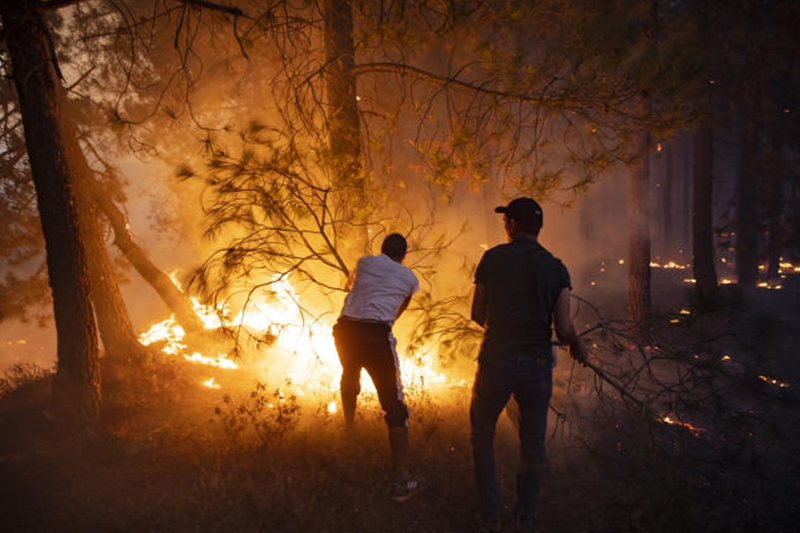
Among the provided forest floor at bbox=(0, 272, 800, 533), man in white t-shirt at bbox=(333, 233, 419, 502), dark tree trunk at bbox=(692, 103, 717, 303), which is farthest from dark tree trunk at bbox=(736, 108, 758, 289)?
man in white t-shirt at bbox=(333, 233, 419, 502)

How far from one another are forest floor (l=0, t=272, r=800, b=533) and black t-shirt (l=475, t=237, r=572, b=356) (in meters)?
1.21

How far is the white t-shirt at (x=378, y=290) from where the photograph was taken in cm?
400

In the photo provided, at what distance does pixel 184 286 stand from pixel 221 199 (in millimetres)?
998

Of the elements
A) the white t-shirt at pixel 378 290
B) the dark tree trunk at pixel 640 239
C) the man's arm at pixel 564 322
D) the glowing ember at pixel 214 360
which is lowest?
the glowing ember at pixel 214 360

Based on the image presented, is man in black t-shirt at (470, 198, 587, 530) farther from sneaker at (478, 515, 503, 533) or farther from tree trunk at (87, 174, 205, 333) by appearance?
tree trunk at (87, 174, 205, 333)

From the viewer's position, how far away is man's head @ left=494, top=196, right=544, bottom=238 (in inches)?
131

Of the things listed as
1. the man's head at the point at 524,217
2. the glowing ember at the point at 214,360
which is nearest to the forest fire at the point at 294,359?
the glowing ember at the point at 214,360

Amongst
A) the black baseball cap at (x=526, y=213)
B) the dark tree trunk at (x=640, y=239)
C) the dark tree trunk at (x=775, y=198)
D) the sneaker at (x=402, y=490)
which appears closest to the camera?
the black baseball cap at (x=526, y=213)

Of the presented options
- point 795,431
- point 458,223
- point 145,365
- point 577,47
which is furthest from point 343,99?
point 458,223

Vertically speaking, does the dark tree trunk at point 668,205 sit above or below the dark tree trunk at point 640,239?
above

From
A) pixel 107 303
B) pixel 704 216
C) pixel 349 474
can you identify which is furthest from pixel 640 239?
pixel 107 303

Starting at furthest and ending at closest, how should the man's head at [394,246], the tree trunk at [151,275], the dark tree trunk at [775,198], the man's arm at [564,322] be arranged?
the dark tree trunk at [775,198]
the tree trunk at [151,275]
the man's head at [394,246]
the man's arm at [564,322]

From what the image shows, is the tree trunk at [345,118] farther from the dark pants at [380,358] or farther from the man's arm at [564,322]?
the man's arm at [564,322]

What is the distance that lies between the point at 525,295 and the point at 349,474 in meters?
2.59
